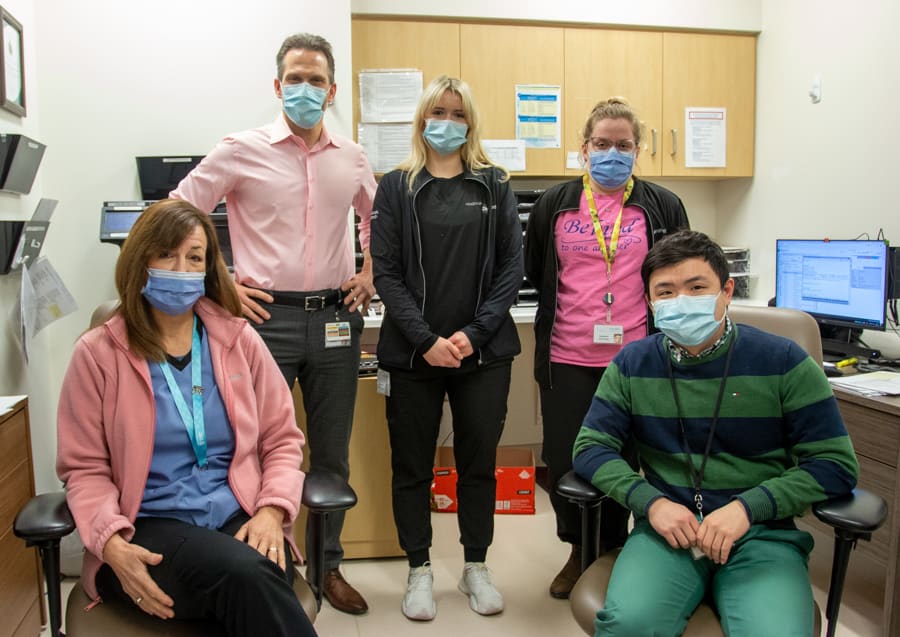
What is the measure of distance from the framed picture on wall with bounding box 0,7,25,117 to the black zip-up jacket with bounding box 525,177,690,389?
1.67 meters

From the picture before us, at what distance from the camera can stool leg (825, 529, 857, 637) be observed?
4.45 ft

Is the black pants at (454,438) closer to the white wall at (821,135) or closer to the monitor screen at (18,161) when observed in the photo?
the monitor screen at (18,161)

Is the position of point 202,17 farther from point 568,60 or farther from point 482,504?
point 482,504

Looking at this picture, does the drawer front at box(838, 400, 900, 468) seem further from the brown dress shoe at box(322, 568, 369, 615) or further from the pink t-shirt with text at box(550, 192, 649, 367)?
the brown dress shoe at box(322, 568, 369, 615)

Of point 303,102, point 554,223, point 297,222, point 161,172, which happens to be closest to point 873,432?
point 554,223

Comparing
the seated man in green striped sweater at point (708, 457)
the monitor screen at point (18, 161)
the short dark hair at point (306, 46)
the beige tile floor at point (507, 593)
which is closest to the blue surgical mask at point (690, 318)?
the seated man in green striped sweater at point (708, 457)

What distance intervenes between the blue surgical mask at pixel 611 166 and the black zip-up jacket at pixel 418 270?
27cm

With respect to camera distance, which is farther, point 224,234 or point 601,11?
point 601,11

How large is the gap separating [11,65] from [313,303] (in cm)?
128

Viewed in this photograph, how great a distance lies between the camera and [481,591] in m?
2.25

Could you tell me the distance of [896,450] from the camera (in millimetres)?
2039

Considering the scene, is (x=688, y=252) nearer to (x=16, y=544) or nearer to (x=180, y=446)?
(x=180, y=446)

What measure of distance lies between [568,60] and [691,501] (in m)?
2.59

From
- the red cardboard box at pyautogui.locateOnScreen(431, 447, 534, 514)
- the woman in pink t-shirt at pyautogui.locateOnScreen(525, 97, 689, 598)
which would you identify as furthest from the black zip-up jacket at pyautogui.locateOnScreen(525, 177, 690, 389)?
the red cardboard box at pyautogui.locateOnScreen(431, 447, 534, 514)
